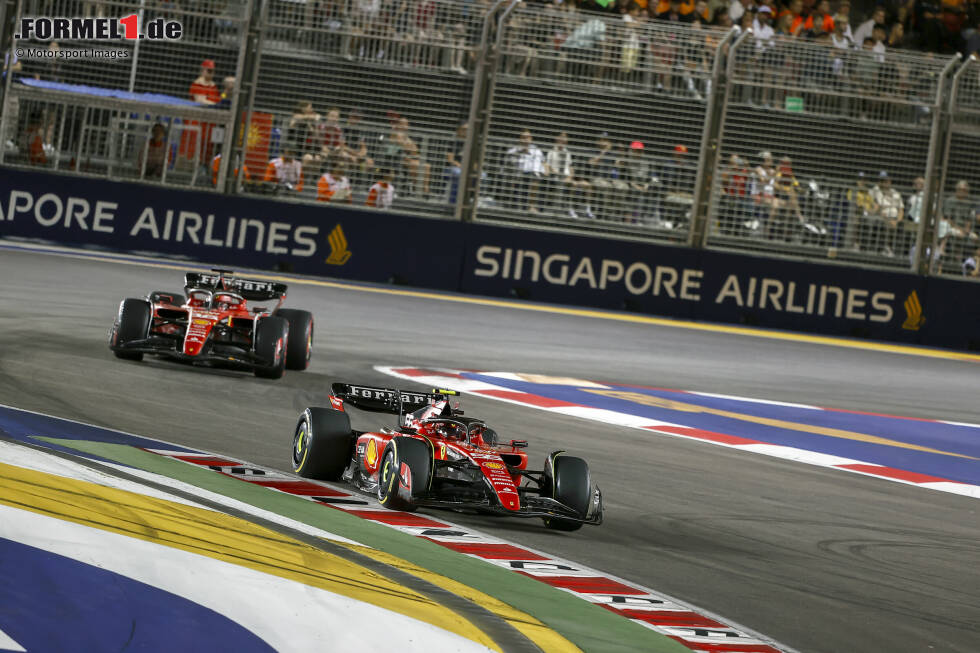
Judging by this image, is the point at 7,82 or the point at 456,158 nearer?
the point at 7,82

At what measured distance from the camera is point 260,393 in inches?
377

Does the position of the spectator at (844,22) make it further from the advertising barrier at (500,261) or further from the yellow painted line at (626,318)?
the yellow painted line at (626,318)

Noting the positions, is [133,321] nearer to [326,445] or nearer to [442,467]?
[326,445]

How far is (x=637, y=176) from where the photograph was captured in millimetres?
17625

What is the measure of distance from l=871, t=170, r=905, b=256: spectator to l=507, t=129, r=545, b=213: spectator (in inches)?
164

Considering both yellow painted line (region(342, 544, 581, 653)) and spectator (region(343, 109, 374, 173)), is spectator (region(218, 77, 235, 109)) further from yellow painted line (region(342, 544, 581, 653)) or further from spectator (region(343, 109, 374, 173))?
yellow painted line (region(342, 544, 581, 653))

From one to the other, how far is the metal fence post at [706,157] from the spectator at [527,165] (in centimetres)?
198

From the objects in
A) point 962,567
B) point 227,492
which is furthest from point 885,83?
point 227,492

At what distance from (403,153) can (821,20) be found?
25.4ft

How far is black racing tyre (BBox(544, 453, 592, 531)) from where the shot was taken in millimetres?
6430

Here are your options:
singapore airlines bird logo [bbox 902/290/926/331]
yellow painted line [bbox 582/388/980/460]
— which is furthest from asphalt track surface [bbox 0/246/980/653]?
singapore airlines bird logo [bbox 902/290/926/331]

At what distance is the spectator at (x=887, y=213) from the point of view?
17.8m

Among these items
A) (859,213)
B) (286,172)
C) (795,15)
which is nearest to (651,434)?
(859,213)

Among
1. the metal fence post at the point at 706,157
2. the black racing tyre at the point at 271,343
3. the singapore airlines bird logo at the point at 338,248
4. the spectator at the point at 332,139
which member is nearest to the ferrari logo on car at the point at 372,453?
the black racing tyre at the point at 271,343
